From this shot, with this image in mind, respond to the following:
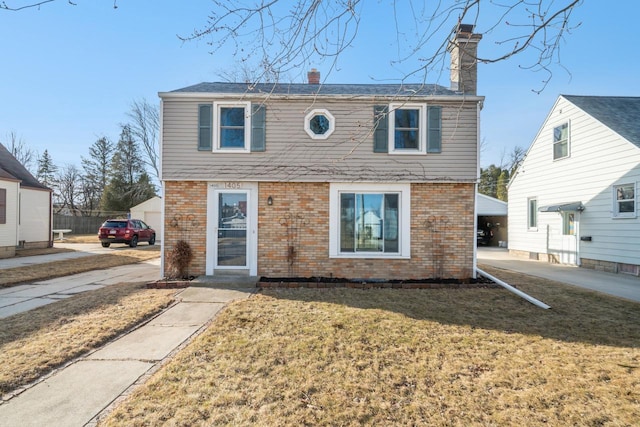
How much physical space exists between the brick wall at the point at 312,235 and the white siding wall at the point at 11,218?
1091 cm

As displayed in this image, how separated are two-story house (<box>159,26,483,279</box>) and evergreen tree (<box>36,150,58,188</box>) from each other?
3901 cm

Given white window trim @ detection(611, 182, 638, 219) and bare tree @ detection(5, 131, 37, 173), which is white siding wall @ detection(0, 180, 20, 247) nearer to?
white window trim @ detection(611, 182, 638, 219)

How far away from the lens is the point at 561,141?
12.7m

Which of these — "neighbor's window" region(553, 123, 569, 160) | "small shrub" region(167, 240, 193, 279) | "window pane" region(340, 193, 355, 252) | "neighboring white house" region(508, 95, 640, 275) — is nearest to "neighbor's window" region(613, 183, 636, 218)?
"neighboring white house" region(508, 95, 640, 275)

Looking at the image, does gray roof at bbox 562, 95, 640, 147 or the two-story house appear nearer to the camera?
the two-story house

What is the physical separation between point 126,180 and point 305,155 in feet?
106

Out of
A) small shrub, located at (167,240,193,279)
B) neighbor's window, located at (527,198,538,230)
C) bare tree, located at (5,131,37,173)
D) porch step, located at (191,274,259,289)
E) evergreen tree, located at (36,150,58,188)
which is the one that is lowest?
porch step, located at (191,274,259,289)

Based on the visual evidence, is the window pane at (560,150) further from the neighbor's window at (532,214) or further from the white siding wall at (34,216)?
the white siding wall at (34,216)

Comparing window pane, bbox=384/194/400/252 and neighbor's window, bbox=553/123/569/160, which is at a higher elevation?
neighbor's window, bbox=553/123/569/160

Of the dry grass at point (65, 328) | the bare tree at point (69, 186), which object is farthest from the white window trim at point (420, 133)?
the bare tree at point (69, 186)

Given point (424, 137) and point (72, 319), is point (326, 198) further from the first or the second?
point (72, 319)

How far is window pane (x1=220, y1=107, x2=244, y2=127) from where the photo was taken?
8438 mm

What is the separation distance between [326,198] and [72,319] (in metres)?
5.65

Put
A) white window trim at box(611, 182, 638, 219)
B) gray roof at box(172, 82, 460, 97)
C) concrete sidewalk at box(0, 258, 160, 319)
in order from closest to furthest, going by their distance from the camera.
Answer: concrete sidewalk at box(0, 258, 160, 319), gray roof at box(172, 82, 460, 97), white window trim at box(611, 182, 638, 219)
